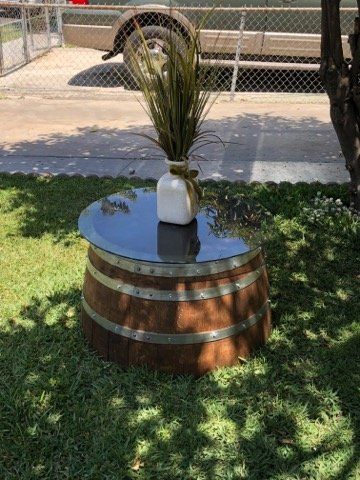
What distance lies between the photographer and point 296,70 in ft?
31.5

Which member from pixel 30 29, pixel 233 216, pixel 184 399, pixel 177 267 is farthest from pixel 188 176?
pixel 30 29

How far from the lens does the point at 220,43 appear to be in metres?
9.16

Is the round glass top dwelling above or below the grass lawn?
above

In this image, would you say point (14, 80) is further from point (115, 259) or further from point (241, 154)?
point (115, 259)

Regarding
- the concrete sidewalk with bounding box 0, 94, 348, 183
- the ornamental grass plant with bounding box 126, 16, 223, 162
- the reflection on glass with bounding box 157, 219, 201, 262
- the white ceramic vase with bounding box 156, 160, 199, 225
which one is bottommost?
the concrete sidewalk with bounding box 0, 94, 348, 183

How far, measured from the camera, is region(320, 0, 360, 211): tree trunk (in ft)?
14.8

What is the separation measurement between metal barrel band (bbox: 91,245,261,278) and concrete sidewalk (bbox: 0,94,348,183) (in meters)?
2.60

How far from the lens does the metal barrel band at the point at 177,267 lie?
9.16 ft

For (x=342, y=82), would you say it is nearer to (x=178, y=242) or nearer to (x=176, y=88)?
(x=176, y=88)

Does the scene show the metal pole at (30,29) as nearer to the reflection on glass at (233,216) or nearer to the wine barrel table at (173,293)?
the reflection on glass at (233,216)

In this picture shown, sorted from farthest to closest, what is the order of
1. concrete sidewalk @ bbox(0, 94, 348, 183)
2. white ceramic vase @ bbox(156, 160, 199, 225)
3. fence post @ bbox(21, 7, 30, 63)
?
fence post @ bbox(21, 7, 30, 63), concrete sidewalk @ bbox(0, 94, 348, 183), white ceramic vase @ bbox(156, 160, 199, 225)

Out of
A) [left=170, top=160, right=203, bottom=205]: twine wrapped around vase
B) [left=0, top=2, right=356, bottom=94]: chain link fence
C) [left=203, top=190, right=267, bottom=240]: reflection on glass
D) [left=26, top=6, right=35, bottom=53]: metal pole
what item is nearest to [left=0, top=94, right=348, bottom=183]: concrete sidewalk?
[left=0, top=2, right=356, bottom=94]: chain link fence

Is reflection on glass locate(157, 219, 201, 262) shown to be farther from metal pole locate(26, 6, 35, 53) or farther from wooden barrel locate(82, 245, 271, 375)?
metal pole locate(26, 6, 35, 53)

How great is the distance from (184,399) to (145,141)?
16.0ft
